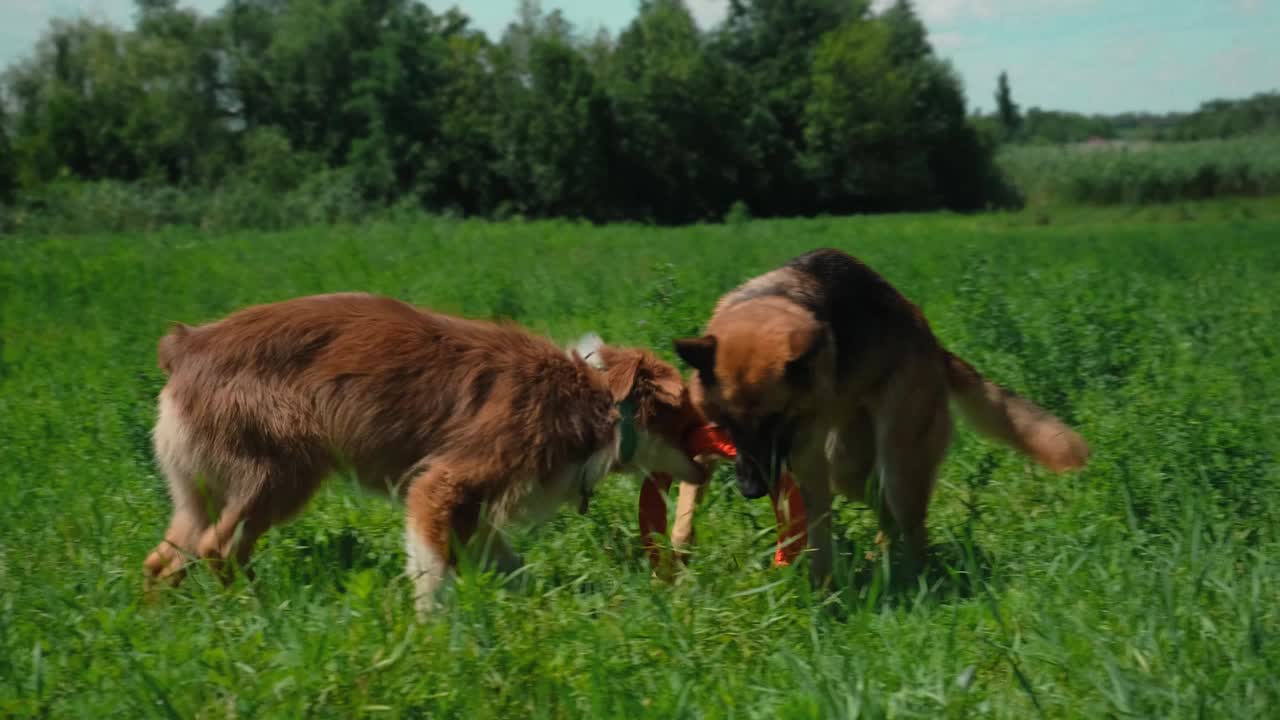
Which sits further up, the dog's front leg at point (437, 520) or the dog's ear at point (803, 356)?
the dog's ear at point (803, 356)

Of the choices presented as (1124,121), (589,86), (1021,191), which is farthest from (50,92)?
(1124,121)

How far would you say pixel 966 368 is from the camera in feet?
20.5

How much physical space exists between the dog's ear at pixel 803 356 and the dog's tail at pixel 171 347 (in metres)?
2.73

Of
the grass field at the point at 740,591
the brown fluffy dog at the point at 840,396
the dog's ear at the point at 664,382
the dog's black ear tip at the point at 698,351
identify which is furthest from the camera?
the dog's ear at the point at 664,382

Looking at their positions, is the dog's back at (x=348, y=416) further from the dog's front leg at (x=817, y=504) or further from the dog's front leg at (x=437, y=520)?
the dog's front leg at (x=817, y=504)

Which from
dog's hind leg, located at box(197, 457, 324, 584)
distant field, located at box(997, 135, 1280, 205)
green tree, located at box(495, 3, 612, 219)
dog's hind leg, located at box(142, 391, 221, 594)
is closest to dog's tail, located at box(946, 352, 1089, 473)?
dog's hind leg, located at box(197, 457, 324, 584)

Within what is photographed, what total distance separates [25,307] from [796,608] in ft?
39.7

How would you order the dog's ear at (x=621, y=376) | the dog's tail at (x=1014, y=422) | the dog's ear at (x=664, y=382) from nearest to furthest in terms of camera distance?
1. the dog's ear at (x=621, y=376)
2. the dog's ear at (x=664, y=382)
3. the dog's tail at (x=1014, y=422)

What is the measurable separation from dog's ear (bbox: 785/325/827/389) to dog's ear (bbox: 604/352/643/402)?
32.1 inches

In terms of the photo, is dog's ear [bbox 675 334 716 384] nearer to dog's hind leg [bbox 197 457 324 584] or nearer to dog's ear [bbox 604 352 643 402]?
dog's ear [bbox 604 352 643 402]

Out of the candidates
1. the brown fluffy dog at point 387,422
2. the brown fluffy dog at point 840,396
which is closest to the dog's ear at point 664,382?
the brown fluffy dog at point 387,422

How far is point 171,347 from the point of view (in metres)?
5.14

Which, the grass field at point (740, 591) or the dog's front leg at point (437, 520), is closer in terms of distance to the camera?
the grass field at point (740, 591)

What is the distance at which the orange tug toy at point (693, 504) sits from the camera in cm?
553
